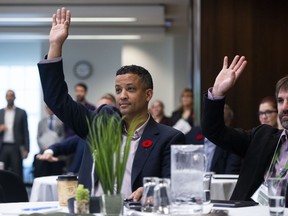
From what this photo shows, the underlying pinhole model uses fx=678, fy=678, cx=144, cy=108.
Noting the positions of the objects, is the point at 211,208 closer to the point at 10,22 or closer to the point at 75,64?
the point at 10,22

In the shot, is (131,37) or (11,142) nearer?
(11,142)

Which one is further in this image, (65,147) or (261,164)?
(65,147)

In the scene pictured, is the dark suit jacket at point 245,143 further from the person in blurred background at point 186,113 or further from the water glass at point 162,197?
the person in blurred background at point 186,113

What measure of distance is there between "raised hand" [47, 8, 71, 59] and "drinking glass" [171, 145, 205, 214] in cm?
98

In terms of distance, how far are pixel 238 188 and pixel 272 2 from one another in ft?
16.8

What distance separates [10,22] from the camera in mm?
13109

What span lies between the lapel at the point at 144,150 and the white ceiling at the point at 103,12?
27.2 ft

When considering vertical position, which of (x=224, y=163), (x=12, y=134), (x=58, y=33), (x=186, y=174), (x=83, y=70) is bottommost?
(x=224, y=163)

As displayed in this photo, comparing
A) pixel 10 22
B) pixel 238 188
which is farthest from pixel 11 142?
pixel 238 188

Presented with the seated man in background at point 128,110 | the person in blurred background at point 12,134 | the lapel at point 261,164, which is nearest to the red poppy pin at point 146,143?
the seated man in background at point 128,110

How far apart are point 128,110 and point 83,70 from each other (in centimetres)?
1307

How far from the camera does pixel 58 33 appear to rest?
3.09 m

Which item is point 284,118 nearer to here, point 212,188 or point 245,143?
point 245,143

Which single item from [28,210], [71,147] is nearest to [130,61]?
[71,147]
